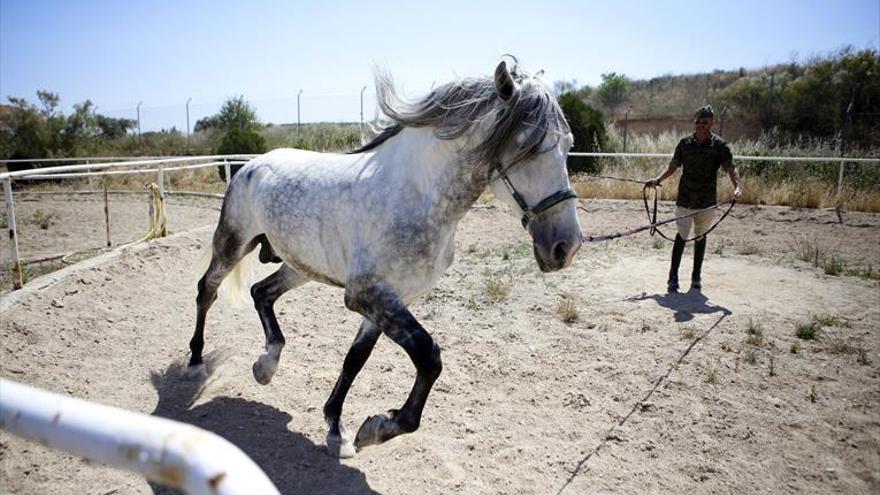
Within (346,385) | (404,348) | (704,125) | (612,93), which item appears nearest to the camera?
(404,348)

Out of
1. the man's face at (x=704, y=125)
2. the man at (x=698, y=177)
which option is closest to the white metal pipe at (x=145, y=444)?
the man at (x=698, y=177)

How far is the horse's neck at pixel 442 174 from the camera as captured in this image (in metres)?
2.62

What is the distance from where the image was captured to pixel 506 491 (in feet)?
8.96

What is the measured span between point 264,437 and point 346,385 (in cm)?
67

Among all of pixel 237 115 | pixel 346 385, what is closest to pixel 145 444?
pixel 346 385

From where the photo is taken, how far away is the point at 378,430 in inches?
102

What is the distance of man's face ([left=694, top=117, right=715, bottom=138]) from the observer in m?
5.67

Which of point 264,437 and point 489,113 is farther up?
point 489,113

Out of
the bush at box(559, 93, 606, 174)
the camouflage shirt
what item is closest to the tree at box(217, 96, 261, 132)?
the bush at box(559, 93, 606, 174)

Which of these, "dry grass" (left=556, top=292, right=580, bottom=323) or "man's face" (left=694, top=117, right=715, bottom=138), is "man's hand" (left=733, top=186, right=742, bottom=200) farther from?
"dry grass" (left=556, top=292, right=580, bottom=323)

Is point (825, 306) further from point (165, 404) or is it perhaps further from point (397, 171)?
point (165, 404)

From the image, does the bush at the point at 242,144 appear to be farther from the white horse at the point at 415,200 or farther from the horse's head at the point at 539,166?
the horse's head at the point at 539,166

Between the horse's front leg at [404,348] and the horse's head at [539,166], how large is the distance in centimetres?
67

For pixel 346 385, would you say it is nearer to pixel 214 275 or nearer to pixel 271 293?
pixel 271 293
